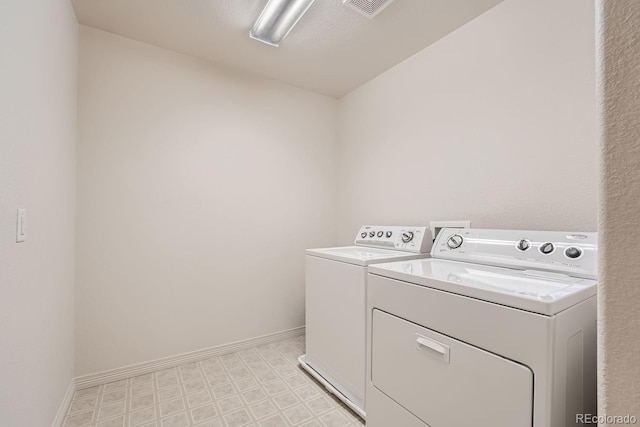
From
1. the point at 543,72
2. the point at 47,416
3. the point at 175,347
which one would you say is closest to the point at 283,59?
the point at 543,72

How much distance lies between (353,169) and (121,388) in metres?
2.40

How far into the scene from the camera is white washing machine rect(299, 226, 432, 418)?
1.51 metres

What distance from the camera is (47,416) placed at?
1241mm

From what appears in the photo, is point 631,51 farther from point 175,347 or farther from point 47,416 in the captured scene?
point 175,347

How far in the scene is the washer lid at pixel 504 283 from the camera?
0.80 m

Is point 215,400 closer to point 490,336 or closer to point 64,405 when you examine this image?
point 64,405

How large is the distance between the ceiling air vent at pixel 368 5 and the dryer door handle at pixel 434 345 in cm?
174

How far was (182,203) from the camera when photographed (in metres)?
2.08

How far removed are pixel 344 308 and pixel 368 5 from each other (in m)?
1.75

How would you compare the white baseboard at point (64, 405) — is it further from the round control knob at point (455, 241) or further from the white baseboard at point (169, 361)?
the round control knob at point (455, 241)

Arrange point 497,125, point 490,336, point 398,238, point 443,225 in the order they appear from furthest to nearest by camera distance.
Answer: point 398,238 < point 443,225 < point 497,125 < point 490,336

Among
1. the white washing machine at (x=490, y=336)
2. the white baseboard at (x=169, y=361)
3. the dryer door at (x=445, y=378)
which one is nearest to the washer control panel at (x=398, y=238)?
the white washing machine at (x=490, y=336)

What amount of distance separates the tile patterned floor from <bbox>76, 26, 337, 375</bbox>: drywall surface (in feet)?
0.64

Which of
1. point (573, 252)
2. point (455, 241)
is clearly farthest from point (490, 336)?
point (455, 241)
